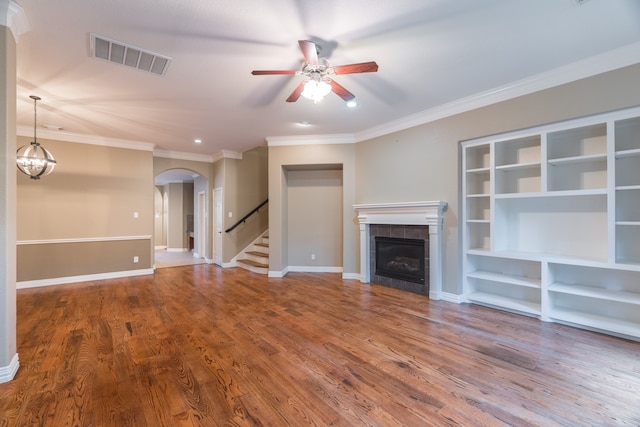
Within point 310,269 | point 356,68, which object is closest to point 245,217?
point 310,269

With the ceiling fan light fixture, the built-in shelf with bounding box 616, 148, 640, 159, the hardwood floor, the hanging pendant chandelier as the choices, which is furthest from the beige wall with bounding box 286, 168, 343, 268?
the built-in shelf with bounding box 616, 148, 640, 159

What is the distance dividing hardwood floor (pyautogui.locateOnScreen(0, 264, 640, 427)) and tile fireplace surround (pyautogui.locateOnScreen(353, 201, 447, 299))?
0.50m

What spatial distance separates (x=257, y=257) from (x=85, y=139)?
4.11 metres

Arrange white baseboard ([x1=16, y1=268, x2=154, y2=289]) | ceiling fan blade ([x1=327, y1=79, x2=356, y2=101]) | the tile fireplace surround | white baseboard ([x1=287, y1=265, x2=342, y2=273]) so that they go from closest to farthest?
1. ceiling fan blade ([x1=327, y1=79, x2=356, y2=101])
2. the tile fireplace surround
3. white baseboard ([x1=16, y1=268, x2=154, y2=289])
4. white baseboard ([x1=287, y1=265, x2=342, y2=273])

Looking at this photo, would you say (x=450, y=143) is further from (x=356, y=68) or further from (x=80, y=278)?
(x=80, y=278)

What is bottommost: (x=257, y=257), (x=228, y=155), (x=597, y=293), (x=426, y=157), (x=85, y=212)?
(x=257, y=257)

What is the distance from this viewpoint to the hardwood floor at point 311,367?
182cm

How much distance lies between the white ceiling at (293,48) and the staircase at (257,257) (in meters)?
3.30

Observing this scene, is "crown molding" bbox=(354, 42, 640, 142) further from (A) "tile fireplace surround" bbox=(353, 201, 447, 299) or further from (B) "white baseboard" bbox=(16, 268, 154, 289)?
(B) "white baseboard" bbox=(16, 268, 154, 289)

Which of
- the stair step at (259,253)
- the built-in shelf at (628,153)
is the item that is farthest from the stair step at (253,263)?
the built-in shelf at (628,153)

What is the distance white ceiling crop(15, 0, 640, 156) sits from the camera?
215cm

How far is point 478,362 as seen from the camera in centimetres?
242

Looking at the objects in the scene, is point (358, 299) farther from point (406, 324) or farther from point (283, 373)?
point (283, 373)

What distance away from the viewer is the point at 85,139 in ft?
17.9
